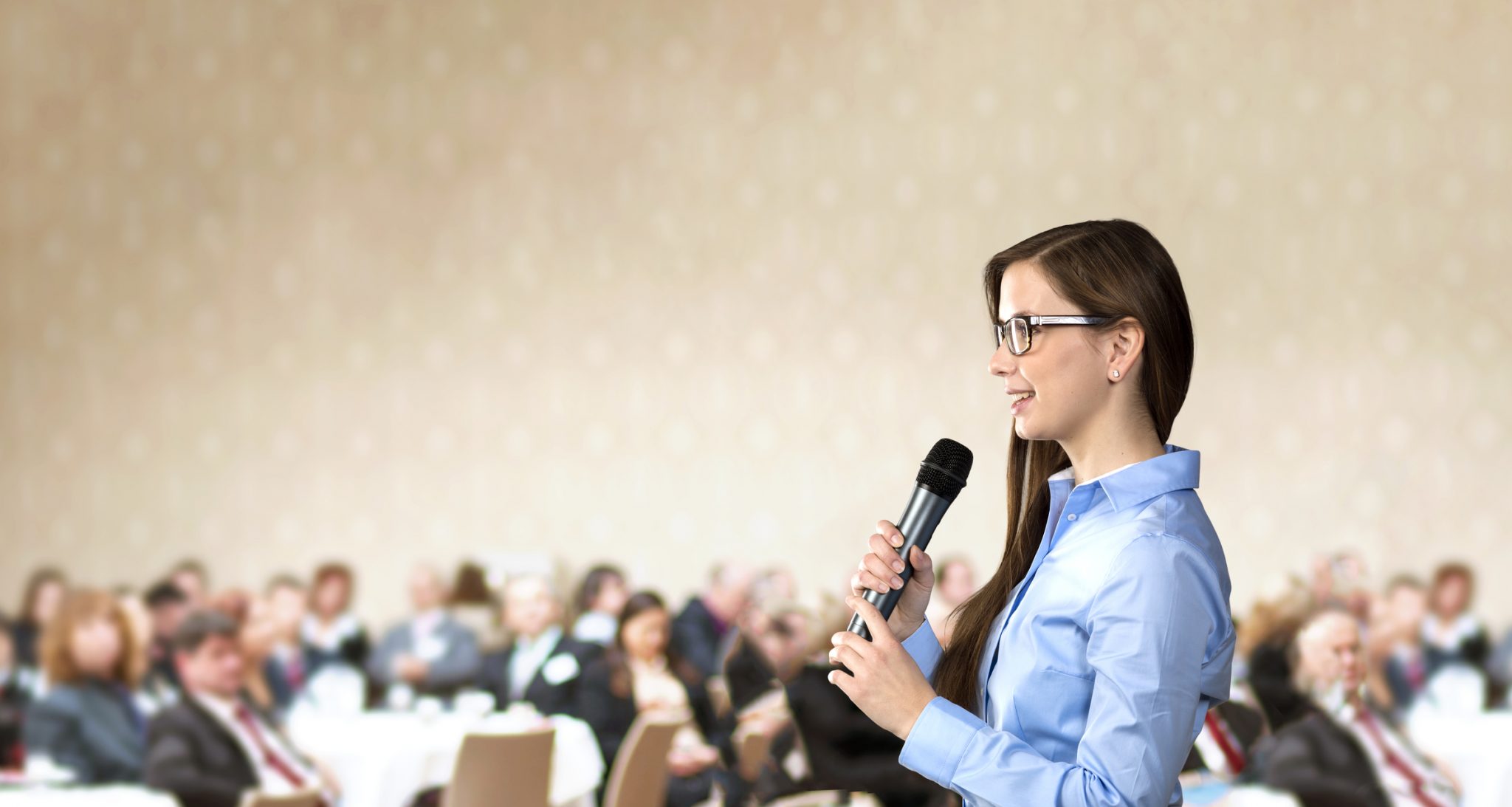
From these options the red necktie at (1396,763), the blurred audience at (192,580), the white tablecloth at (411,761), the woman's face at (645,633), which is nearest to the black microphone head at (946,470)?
the red necktie at (1396,763)

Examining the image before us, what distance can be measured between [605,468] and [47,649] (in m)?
5.13

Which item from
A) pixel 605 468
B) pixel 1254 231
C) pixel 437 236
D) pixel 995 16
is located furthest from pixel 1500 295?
pixel 437 236

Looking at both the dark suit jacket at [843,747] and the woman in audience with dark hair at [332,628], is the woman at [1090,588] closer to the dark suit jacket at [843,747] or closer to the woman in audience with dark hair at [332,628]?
the dark suit jacket at [843,747]

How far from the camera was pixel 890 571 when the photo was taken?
1.25 m

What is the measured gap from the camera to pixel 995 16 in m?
9.24

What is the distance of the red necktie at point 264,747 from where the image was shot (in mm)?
4105

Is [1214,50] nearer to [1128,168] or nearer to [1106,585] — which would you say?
[1128,168]

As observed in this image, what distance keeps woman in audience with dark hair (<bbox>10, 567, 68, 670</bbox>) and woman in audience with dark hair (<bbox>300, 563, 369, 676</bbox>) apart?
4.31ft

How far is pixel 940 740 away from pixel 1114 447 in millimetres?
286

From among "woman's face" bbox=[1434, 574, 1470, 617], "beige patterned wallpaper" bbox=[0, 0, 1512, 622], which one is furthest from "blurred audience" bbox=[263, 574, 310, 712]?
"woman's face" bbox=[1434, 574, 1470, 617]

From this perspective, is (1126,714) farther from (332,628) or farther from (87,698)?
(332,628)

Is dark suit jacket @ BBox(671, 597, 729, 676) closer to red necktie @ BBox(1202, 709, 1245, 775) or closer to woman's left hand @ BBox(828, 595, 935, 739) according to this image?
red necktie @ BBox(1202, 709, 1245, 775)

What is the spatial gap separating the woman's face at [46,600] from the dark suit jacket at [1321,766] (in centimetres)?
655

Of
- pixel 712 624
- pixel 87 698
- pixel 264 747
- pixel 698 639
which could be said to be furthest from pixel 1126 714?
pixel 712 624
